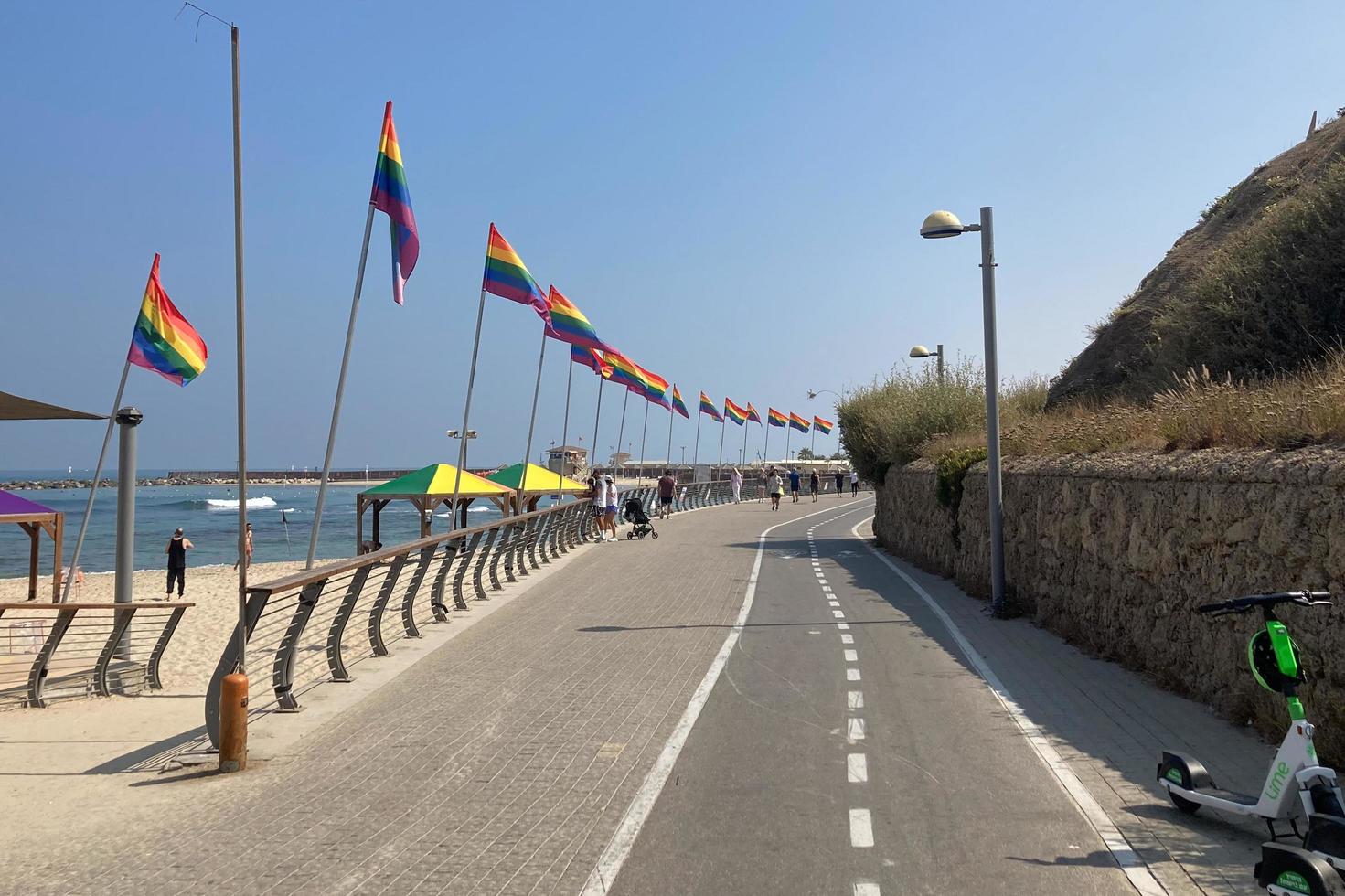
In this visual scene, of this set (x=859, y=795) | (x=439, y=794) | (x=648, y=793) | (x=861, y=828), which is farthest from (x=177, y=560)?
(x=861, y=828)

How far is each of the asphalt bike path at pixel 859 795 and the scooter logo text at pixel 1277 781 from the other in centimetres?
83

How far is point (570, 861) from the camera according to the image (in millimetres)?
5309

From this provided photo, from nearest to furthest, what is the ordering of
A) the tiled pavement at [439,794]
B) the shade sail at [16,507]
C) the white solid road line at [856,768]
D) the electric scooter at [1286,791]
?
the electric scooter at [1286,791] < the tiled pavement at [439,794] < the white solid road line at [856,768] < the shade sail at [16,507]

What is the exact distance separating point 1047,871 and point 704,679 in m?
5.19

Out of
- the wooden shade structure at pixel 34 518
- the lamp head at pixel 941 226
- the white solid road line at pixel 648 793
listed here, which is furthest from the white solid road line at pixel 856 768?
the wooden shade structure at pixel 34 518

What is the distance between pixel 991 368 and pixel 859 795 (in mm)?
9860

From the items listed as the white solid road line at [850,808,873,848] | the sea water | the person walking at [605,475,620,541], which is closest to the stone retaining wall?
the white solid road line at [850,808,873,848]

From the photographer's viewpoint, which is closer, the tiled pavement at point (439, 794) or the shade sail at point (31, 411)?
the tiled pavement at point (439, 794)

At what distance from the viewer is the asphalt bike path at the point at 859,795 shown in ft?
16.7

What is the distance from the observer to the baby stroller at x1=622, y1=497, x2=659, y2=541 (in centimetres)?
2961

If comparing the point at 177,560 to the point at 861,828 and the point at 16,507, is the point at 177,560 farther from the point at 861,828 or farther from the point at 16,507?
the point at 861,828

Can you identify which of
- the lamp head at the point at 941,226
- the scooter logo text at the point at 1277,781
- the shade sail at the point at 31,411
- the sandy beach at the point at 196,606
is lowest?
the sandy beach at the point at 196,606

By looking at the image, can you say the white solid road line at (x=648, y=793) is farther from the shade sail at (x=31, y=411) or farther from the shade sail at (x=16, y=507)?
the shade sail at (x=16, y=507)

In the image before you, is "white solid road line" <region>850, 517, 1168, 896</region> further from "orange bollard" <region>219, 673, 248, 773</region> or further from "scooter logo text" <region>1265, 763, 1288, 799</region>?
"orange bollard" <region>219, 673, 248, 773</region>
